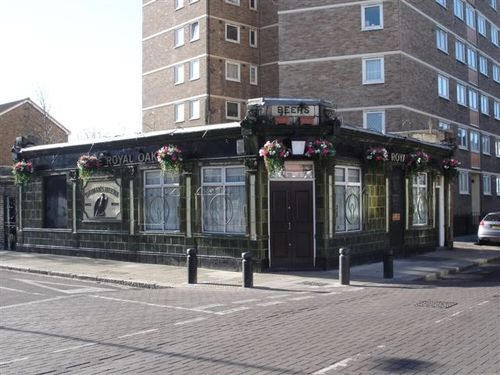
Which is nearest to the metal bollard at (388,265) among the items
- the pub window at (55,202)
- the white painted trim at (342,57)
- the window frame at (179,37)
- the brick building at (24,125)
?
the pub window at (55,202)

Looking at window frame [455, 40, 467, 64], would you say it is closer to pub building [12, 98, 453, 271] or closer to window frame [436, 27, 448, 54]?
window frame [436, 27, 448, 54]

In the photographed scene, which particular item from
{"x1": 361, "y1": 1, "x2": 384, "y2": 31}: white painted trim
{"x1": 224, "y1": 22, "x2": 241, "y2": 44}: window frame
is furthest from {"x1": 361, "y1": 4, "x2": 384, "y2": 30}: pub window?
{"x1": 224, "y1": 22, "x2": 241, "y2": 44}: window frame

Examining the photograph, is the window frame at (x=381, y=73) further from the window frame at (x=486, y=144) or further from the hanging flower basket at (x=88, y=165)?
the hanging flower basket at (x=88, y=165)

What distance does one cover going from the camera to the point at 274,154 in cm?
1552

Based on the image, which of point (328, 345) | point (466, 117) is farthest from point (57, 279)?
point (466, 117)

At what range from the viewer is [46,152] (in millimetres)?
22328

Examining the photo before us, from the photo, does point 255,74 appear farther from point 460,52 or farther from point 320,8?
point 460,52

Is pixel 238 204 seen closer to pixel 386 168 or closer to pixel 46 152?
pixel 386 168

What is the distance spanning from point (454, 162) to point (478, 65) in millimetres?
23820

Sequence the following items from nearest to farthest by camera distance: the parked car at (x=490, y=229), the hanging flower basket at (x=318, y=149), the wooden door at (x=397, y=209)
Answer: the hanging flower basket at (x=318, y=149), the wooden door at (x=397, y=209), the parked car at (x=490, y=229)

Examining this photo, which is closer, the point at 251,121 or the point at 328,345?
the point at 328,345

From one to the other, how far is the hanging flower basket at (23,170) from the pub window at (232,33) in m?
22.3

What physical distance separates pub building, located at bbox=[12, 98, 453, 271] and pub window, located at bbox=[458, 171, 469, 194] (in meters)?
16.0

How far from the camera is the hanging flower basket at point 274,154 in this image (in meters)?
15.5
